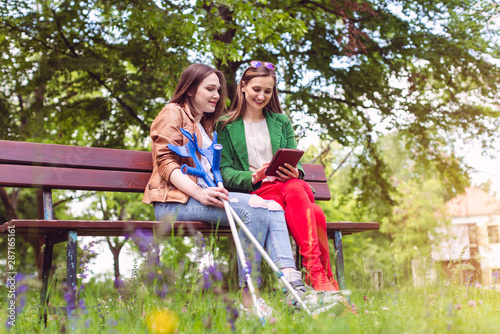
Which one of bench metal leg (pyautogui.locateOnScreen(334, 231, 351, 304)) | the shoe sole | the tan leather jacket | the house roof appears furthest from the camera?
the house roof

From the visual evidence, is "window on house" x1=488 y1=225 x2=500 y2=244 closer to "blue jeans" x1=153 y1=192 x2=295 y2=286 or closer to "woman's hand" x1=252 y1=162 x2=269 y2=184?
"woman's hand" x1=252 y1=162 x2=269 y2=184

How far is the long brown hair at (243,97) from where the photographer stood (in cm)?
366

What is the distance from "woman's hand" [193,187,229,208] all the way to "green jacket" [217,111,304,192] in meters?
0.41

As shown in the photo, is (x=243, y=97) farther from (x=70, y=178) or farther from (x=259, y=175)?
(x=70, y=178)

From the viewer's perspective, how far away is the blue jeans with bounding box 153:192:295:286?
289cm

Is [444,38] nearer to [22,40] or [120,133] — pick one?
[120,133]

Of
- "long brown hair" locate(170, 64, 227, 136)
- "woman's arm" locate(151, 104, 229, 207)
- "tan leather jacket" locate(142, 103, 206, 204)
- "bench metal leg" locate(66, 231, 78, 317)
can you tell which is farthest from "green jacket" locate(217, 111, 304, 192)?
"bench metal leg" locate(66, 231, 78, 317)

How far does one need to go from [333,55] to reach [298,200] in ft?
19.0

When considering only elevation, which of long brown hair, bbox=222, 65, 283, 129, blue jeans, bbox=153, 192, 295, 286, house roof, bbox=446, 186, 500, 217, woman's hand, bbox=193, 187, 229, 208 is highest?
house roof, bbox=446, 186, 500, 217

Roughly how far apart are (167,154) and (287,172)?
787 mm

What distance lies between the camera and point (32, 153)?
3.29 m

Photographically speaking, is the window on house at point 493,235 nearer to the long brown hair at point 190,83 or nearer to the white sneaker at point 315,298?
the long brown hair at point 190,83

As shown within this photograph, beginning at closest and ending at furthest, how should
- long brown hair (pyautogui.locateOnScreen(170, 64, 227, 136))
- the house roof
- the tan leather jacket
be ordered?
the tan leather jacket, long brown hair (pyautogui.locateOnScreen(170, 64, 227, 136)), the house roof

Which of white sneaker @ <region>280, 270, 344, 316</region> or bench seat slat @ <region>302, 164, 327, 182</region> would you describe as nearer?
white sneaker @ <region>280, 270, 344, 316</region>
